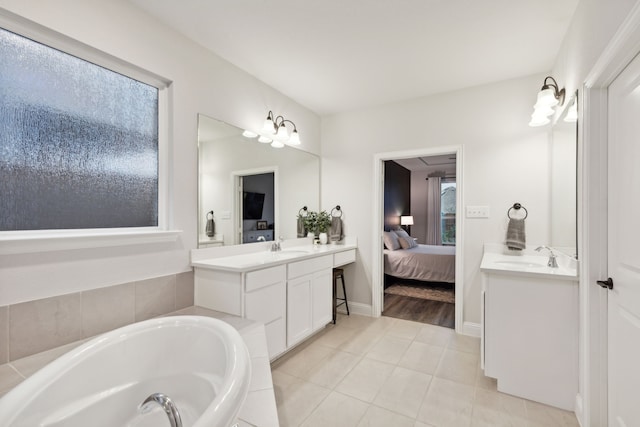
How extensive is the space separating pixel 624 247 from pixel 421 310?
247 cm

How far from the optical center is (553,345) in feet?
5.88

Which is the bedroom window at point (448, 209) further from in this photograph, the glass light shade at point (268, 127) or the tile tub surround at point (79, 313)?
the tile tub surround at point (79, 313)

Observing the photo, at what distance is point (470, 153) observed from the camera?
2.92 meters

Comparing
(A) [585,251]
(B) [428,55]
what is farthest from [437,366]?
(B) [428,55]

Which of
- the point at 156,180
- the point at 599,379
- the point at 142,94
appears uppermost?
the point at 142,94

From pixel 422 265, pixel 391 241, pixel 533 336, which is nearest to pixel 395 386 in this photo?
pixel 533 336

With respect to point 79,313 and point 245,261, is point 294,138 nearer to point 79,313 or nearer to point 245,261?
point 245,261

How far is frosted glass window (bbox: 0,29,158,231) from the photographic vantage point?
1.40 metres

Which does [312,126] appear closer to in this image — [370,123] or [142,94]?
[370,123]

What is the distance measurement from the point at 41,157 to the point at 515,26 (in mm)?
2954


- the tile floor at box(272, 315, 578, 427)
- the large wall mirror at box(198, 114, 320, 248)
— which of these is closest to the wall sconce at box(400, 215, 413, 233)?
the large wall mirror at box(198, 114, 320, 248)

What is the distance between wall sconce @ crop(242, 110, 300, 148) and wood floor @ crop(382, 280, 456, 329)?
2.26m

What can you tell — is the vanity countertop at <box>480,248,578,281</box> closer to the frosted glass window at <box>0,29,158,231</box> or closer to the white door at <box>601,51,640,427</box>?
the white door at <box>601,51,640,427</box>

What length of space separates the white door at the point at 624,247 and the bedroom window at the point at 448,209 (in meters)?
5.69
